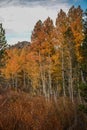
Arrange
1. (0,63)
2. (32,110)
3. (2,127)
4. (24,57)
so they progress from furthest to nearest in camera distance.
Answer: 1. (24,57)
2. (0,63)
3. (32,110)
4. (2,127)

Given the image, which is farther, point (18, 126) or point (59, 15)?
point (59, 15)

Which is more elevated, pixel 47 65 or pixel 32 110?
pixel 47 65

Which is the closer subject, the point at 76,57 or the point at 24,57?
the point at 76,57

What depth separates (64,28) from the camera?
3872 cm

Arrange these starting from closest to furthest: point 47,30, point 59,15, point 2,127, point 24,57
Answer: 1. point 2,127
2. point 59,15
3. point 47,30
4. point 24,57

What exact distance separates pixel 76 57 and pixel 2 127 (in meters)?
27.7

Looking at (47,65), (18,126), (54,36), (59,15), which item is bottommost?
(18,126)

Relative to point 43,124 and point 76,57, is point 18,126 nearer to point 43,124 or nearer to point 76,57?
point 43,124

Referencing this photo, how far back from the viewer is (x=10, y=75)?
74.4 meters

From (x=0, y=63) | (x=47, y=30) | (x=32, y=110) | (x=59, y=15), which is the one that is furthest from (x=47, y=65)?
(x=32, y=110)

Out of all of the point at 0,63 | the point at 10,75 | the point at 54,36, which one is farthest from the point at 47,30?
the point at 10,75

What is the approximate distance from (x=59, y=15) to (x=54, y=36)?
2.91 meters

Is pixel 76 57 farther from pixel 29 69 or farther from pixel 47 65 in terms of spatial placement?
pixel 29 69

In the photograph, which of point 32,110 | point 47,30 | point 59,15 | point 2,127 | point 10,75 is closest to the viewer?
point 2,127
